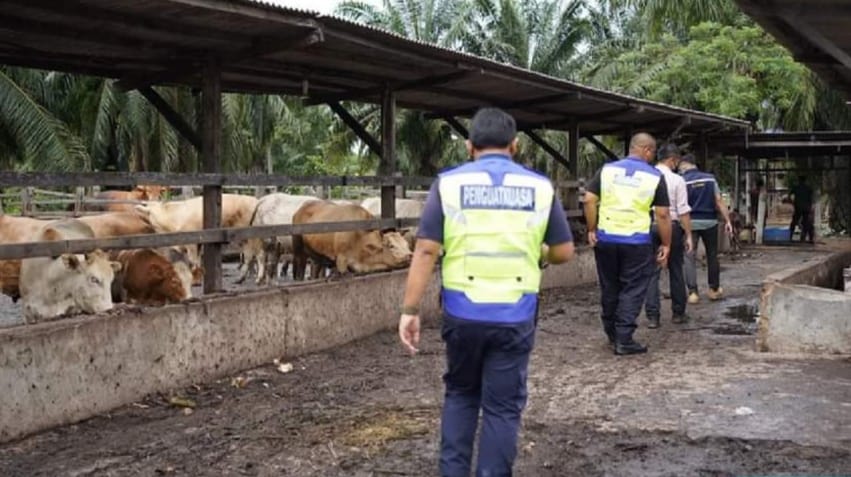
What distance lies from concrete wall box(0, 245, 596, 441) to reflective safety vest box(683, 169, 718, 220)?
4.21 meters

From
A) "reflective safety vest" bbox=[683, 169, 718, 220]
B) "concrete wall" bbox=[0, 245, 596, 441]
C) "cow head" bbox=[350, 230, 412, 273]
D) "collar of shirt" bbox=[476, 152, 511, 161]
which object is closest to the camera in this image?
"collar of shirt" bbox=[476, 152, 511, 161]

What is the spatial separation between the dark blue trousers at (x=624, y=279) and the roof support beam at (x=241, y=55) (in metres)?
3.22

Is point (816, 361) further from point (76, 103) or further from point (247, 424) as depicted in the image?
point (76, 103)

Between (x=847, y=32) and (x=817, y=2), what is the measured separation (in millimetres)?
1431

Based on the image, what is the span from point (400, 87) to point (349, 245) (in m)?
2.34

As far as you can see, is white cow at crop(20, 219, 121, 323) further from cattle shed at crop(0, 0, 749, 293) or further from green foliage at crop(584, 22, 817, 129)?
green foliage at crop(584, 22, 817, 129)

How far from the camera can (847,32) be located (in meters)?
8.02

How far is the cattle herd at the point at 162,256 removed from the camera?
28.3 feet

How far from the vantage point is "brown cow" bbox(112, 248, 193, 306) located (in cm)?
949

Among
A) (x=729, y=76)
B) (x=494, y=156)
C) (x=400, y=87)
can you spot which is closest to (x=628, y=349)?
(x=400, y=87)

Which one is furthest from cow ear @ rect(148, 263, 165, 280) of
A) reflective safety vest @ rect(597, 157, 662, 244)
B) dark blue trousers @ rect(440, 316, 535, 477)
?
dark blue trousers @ rect(440, 316, 535, 477)

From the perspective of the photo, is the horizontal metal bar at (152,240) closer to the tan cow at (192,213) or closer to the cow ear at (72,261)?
the cow ear at (72,261)

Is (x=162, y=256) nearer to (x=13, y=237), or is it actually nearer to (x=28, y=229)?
(x=28, y=229)

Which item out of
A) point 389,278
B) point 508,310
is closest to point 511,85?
point 389,278
